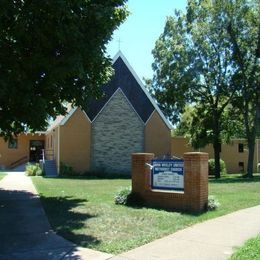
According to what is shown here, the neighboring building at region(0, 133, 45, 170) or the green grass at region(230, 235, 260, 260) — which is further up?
the neighboring building at region(0, 133, 45, 170)

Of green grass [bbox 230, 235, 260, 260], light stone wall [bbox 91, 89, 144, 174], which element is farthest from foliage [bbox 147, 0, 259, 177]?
green grass [bbox 230, 235, 260, 260]

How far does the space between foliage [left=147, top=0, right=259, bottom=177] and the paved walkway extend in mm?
22231

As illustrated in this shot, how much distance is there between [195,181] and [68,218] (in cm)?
362

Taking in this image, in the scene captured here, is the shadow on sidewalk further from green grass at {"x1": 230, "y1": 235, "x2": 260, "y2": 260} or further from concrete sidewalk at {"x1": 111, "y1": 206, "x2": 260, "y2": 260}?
green grass at {"x1": 230, "y1": 235, "x2": 260, "y2": 260}

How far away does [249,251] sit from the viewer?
8.88 m

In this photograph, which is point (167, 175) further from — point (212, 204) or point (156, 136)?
point (156, 136)

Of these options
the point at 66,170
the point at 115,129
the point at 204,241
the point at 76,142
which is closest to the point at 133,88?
the point at 115,129

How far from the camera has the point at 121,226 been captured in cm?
1176

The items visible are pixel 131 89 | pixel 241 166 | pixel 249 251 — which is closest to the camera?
pixel 249 251

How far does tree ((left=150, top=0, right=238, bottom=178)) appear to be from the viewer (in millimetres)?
35312

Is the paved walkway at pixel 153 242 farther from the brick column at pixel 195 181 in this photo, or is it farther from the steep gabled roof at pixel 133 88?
the steep gabled roof at pixel 133 88

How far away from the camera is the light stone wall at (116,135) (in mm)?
36594

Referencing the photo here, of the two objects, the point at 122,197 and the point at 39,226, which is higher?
the point at 122,197

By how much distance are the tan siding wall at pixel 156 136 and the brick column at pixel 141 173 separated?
21.9m
